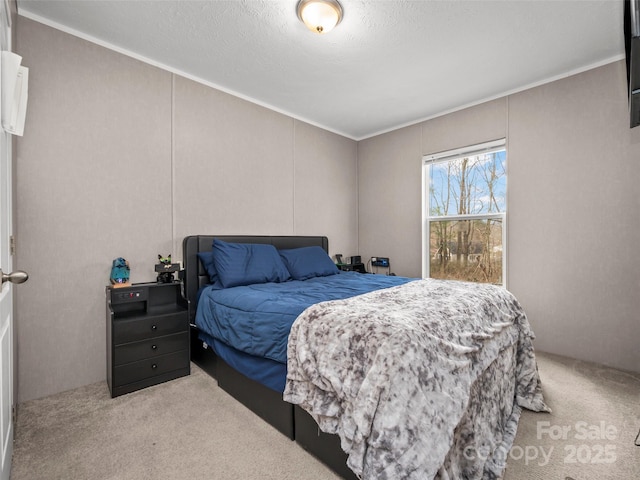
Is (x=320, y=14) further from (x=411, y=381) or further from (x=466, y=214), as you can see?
(x=466, y=214)

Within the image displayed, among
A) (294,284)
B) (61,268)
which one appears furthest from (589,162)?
(61,268)

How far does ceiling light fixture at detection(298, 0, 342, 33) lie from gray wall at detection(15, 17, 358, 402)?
1476mm

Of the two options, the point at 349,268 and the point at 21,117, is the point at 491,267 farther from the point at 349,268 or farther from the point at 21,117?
the point at 21,117

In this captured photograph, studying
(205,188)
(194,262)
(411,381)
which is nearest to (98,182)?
(205,188)

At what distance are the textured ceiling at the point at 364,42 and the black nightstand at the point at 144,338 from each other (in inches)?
79.2

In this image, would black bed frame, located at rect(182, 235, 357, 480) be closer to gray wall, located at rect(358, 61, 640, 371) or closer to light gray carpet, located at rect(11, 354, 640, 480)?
light gray carpet, located at rect(11, 354, 640, 480)

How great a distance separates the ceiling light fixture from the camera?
2086mm

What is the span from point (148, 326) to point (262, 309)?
1047 mm

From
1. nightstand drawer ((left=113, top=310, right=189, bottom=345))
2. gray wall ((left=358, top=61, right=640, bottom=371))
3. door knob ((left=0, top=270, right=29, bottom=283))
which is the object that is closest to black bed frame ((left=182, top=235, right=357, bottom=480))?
nightstand drawer ((left=113, top=310, right=189, bottom=345))

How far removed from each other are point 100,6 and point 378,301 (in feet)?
9.07

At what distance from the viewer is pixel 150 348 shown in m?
2.39

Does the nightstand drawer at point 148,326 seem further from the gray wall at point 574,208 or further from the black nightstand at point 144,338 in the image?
the gray wall at point 574,208

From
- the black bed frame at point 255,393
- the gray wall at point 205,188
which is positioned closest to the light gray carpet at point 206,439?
the black bed frame at point 255,393

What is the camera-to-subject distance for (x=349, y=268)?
4.40 metres
